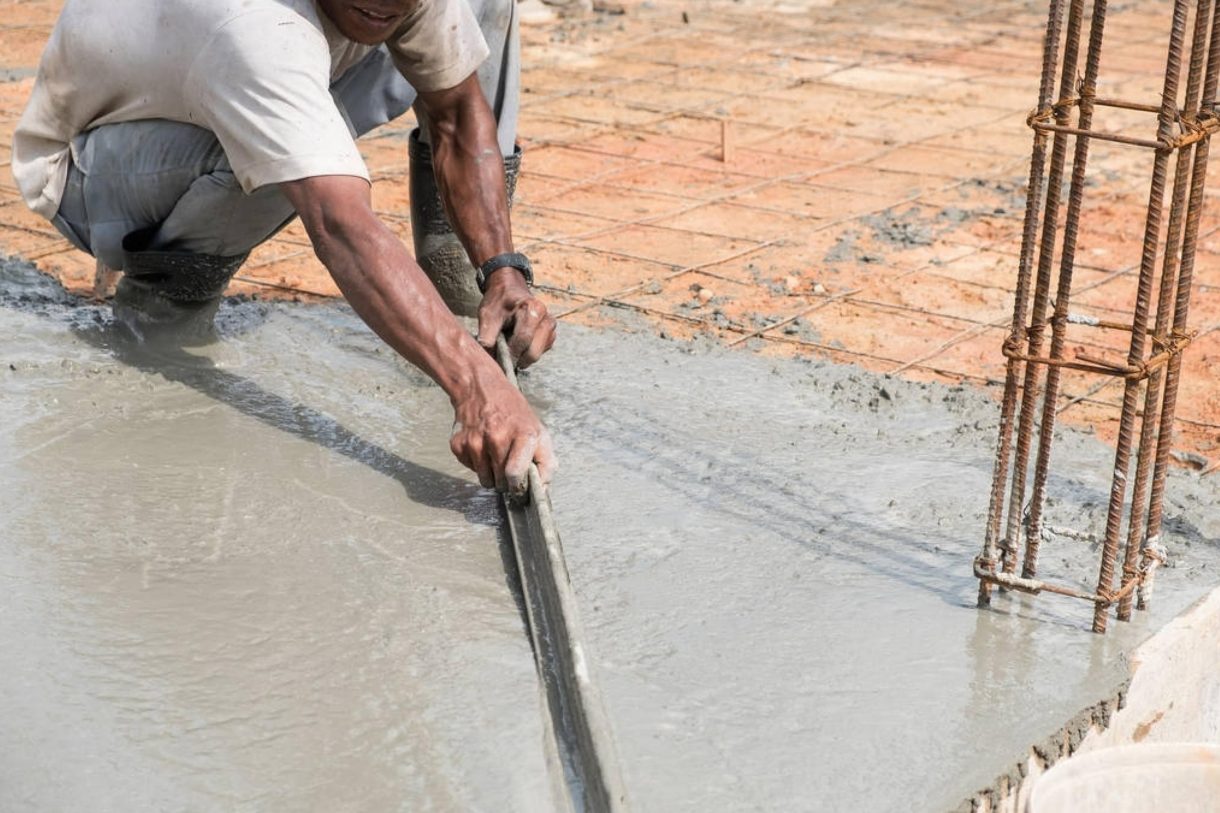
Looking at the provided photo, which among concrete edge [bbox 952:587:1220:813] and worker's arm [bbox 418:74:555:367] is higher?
worker's arm [bbox 418:74:555:367]

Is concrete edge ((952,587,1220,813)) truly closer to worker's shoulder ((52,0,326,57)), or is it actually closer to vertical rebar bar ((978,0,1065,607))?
vertical rebar bar ((978,0,1065,607))

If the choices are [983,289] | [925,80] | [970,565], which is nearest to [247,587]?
[970,565]

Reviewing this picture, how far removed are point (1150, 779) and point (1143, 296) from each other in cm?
62

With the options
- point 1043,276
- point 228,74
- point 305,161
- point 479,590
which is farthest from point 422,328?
point 1043,276

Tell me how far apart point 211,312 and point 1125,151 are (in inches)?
165

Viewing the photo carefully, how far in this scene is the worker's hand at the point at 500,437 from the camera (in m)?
2.26

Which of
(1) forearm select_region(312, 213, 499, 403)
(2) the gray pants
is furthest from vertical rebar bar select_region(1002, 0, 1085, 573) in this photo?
(2) the gray pants

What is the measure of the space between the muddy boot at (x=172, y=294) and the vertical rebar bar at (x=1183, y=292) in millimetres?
1858

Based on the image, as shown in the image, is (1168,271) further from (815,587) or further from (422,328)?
(422,328)

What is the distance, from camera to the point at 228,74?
242 centimetres

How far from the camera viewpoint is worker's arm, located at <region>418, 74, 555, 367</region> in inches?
115

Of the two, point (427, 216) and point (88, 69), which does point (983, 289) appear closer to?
point (427, 216)

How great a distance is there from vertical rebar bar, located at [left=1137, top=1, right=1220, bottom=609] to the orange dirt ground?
0.89m

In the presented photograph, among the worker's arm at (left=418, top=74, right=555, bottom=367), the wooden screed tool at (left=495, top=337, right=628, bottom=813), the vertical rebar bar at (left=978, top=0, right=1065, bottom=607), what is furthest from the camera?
the worker's arm at (left=418, top=74, right=555, bottom=367)
